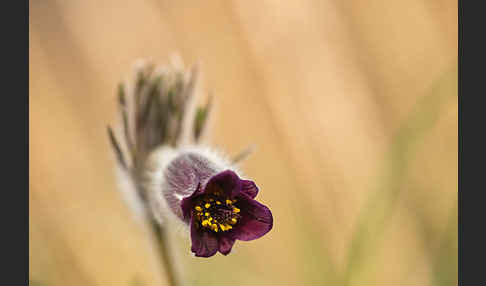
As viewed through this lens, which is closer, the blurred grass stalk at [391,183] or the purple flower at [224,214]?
the purple flower at [224,214]

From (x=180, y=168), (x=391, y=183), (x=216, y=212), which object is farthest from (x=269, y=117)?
(x=216, y=212)

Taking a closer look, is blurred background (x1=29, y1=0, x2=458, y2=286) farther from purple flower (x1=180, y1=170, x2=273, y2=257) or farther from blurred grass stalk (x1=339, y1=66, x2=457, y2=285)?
purple flower (x1=180, y1=170, x2=273, y2=257)

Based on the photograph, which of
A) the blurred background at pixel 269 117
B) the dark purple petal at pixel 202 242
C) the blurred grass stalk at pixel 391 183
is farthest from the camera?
the blurred background at pixel 269 117

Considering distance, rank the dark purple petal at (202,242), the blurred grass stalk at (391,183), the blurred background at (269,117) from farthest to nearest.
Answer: the blurred background at (269,117)
the blurred grass stalk at (391,183)
the dark purple petal at (202,242)

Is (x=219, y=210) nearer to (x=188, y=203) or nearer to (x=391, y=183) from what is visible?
(x=188, y=203)

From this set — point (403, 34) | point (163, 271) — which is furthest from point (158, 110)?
point (403, 34)

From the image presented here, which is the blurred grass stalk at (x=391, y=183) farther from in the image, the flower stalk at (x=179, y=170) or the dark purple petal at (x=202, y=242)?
the dark purple petal at (x=202, y=242)

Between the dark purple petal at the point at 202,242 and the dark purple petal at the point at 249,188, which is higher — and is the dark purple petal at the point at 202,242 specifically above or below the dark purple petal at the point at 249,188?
below

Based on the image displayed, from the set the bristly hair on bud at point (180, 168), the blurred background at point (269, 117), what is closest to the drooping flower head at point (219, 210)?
the bristly hair on bud at point (180, 168)

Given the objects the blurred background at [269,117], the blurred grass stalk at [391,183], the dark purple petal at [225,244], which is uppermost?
the blurred background at [269,117]
